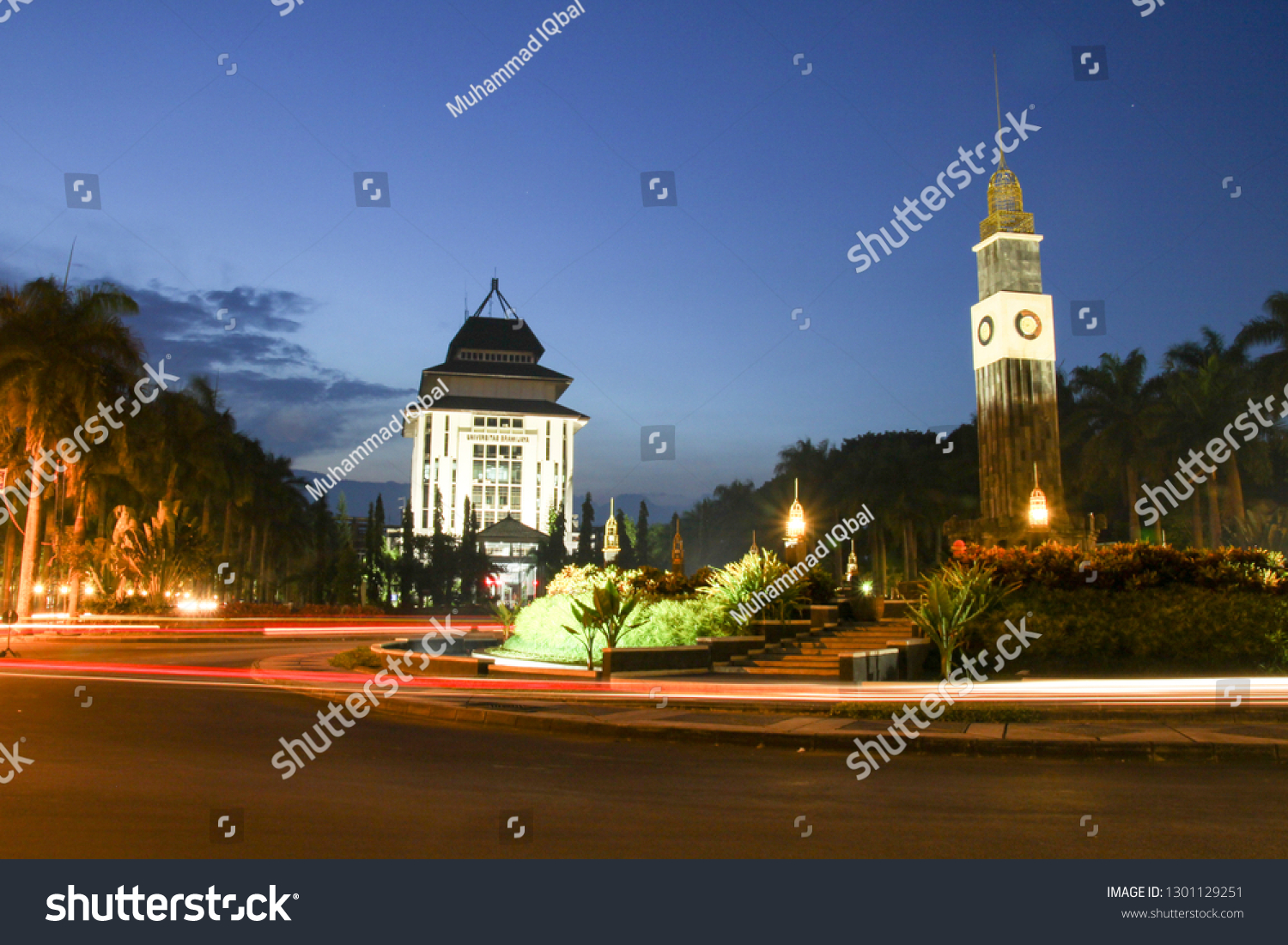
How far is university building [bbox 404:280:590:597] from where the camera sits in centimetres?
12494

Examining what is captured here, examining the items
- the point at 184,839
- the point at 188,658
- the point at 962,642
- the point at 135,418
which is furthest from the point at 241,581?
the point at 184,839

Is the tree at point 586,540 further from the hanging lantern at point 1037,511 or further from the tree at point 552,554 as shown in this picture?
the hanging lantern at point 1037,511

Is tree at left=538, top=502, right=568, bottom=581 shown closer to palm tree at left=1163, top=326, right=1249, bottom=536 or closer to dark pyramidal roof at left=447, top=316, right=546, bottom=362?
dark pyramidal roof at left=447, top=316, right=546, bottom=362

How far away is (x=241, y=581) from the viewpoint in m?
73.3

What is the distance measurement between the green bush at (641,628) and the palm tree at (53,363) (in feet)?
85.8

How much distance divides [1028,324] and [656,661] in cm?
2580

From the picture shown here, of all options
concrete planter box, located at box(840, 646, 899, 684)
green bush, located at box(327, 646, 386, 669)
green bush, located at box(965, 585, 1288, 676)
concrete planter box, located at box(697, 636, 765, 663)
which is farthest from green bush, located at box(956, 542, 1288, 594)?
green bush, located at box(327, 646, 386, 669)

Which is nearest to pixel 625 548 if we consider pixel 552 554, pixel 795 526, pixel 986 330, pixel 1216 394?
pixel 552 554

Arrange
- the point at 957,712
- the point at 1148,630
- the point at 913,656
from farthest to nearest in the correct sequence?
1. the point at 913,656
2. the point at 1148,630
3. the point at 957,712

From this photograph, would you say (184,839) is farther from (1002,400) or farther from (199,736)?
(1002,400)

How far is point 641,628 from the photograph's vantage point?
69.8 ft

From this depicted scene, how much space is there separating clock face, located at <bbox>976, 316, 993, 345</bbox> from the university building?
87235 mm

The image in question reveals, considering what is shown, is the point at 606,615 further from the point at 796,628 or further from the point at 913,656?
the point at 913,656

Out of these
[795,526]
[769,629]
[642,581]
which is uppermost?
[795,526]
